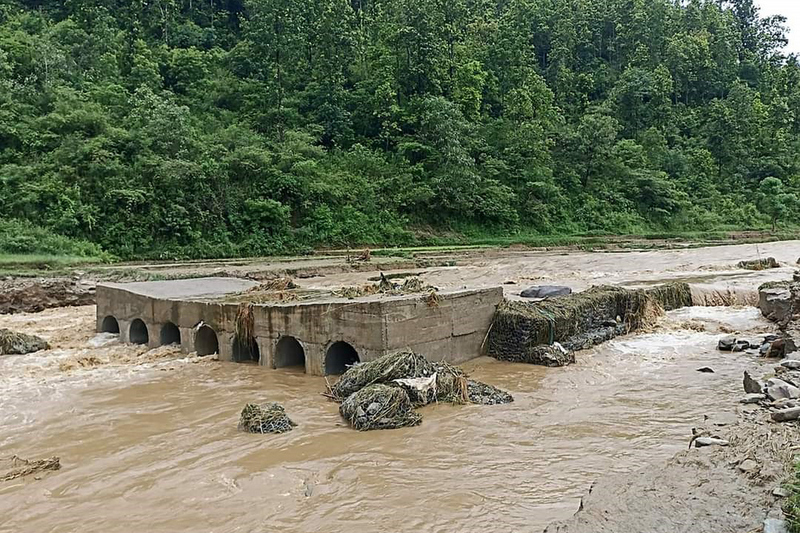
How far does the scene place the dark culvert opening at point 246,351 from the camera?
43.3ft

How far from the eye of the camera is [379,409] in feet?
29.6

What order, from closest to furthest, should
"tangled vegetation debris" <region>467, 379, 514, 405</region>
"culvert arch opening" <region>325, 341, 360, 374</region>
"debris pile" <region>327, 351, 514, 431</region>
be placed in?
"debris pile" <region>327, 351, 514, 431</region>
"tangled vegetation debris" <region>467, 379, 514, 405</region>
"culvert arch opening" <region>325, 341, 360, 374</region>

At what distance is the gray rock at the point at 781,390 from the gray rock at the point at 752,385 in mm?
245

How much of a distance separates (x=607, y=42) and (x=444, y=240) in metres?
38.8

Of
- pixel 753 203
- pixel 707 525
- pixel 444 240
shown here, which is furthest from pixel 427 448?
pixel 753 203

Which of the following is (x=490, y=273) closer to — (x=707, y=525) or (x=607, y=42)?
(x=707, y=525)

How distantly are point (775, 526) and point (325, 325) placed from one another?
840 centimetres

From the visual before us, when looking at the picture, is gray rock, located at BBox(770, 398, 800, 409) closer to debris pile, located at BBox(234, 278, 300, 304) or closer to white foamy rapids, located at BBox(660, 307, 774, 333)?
white foamy rapids, located at BBox(660, 307, 774, 333)

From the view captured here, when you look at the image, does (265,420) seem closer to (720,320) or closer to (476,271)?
(720,320)

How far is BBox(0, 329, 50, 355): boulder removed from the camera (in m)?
13.9

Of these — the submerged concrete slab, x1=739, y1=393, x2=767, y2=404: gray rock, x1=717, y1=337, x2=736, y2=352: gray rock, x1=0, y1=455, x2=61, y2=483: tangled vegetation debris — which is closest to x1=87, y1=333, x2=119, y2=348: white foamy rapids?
the submerged concrete slab

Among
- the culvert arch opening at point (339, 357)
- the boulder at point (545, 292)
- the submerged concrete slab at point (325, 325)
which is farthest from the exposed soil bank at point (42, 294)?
the boulder at point (545, 292)

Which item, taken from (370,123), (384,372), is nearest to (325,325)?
→ (384,372)

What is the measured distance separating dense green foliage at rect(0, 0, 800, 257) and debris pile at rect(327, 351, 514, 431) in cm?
2229
